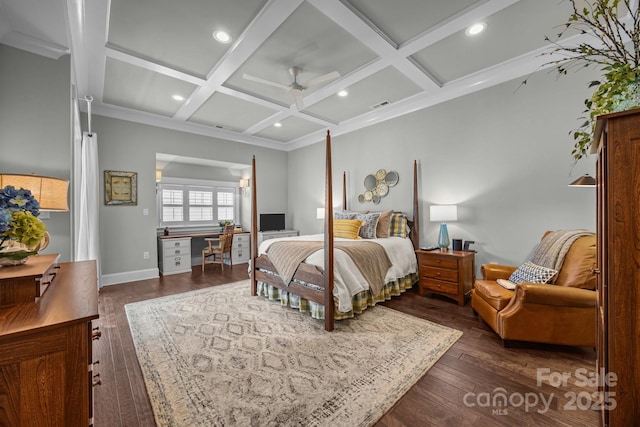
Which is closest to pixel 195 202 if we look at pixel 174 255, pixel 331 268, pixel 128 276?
pixel 174 255

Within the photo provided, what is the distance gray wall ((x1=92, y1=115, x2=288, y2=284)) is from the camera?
434 cm

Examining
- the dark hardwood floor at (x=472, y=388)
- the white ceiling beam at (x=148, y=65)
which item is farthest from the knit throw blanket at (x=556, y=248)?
the white ceiling beam at (x=148, y=65)

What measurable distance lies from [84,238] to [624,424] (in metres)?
4.76

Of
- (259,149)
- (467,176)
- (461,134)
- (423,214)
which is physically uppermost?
(259,149)

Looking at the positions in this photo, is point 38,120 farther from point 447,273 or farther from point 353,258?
point 447,273

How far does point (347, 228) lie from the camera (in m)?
4.11

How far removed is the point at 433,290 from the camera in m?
3.44

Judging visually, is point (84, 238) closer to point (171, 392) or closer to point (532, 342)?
point (171, 392)

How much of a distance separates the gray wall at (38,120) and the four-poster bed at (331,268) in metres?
1.99

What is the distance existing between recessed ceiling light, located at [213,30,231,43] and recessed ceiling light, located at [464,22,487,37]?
2410 millimetres

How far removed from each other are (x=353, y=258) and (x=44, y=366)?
247cm

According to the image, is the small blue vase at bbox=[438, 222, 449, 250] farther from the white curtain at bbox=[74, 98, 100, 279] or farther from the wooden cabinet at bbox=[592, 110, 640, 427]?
the white curtain at bbox=[74, 98, 100, 279]

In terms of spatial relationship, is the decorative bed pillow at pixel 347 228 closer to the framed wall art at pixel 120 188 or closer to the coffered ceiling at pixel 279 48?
the coffered ceiling at pixel 279 48

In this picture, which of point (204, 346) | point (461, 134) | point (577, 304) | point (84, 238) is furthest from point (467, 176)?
point (84, 238)
